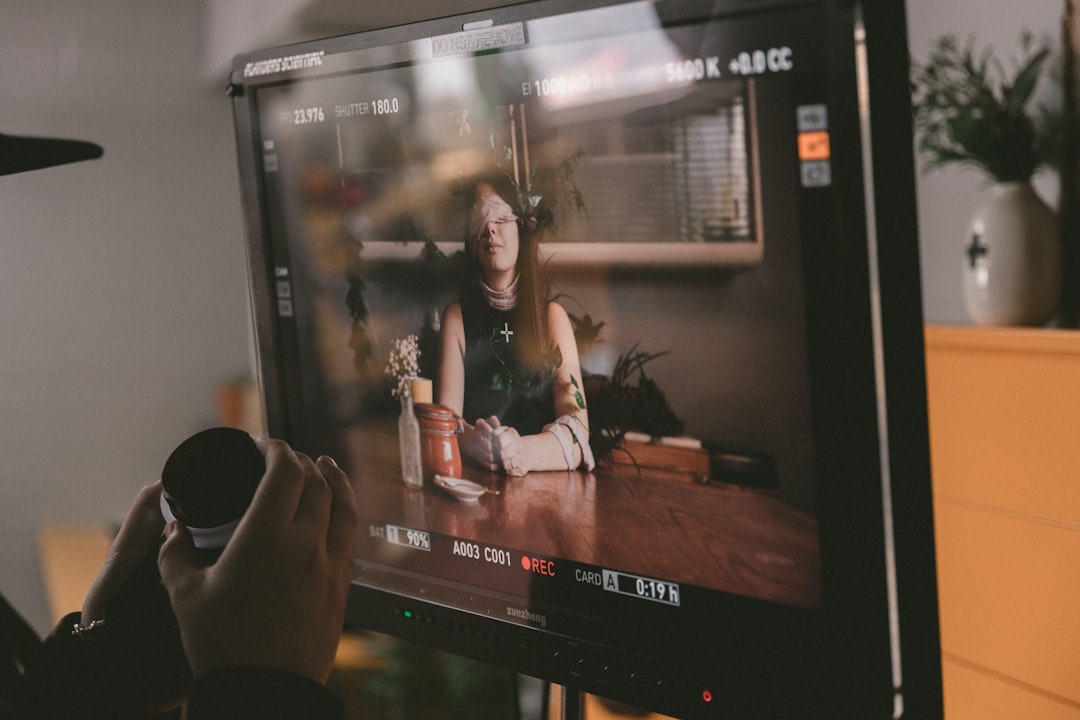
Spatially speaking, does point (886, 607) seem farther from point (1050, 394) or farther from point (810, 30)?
point (1050, 394)

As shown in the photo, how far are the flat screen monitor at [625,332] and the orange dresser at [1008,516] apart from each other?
996mm

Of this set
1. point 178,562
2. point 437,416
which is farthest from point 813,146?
point 178,562

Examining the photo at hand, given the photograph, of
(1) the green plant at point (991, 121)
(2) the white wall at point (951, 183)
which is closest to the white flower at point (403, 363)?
(1) the green plant at point (991, 121)

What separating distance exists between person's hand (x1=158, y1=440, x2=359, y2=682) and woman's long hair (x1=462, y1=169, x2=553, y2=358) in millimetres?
228

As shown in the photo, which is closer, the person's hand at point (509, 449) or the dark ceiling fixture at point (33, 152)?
the person's hand at point (509, 449)

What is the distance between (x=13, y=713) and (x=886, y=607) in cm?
77

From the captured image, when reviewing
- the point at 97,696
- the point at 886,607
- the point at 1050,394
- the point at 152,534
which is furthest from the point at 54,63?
the point at 1050,394

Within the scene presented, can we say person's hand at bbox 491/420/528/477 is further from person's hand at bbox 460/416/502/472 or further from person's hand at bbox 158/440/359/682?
person's hand at bbox 158/440/359/682

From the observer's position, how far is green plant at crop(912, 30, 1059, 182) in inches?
65.2

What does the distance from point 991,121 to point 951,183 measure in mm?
465

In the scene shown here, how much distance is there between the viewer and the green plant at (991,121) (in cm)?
166

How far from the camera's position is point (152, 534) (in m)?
0.81

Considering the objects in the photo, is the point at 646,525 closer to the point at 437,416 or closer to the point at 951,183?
the point at 437,416

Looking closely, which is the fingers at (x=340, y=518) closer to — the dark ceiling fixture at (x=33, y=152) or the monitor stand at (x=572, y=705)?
the monitor stand at (x=572, y=705)
